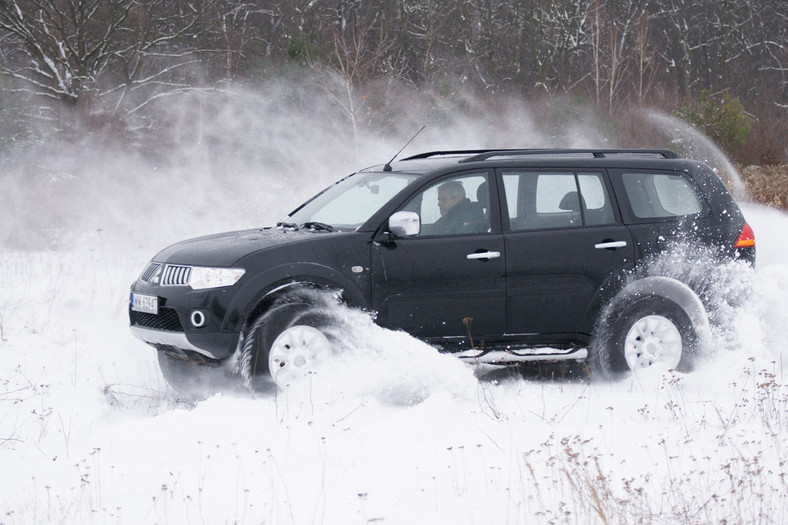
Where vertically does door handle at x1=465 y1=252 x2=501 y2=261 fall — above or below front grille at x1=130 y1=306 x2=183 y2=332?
above

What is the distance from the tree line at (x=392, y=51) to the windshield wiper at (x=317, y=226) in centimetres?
1657

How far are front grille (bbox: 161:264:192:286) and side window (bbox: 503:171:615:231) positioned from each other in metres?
2.24

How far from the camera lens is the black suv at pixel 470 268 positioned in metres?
6.40

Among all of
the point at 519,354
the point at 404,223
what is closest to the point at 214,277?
the point at 404,223

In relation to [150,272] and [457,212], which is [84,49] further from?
[457,212]

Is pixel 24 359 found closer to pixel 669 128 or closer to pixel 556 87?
pixel 669 128

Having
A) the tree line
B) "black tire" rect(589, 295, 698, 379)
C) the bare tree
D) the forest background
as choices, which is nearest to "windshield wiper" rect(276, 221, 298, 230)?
"black tire" rect(589, 295, 698, 379)

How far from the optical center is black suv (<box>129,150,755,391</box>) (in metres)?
6.40

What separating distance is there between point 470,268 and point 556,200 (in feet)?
2.93

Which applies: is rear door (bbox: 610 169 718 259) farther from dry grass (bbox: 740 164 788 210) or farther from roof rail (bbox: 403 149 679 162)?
dry grass (bbox: 740 164 788 210)

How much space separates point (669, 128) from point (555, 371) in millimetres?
22431

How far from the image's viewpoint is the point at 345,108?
1123 inches

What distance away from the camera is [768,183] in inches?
957

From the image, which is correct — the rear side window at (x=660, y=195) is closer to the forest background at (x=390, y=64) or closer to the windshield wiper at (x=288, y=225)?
the windshield wiper at (x=288, y=225)
